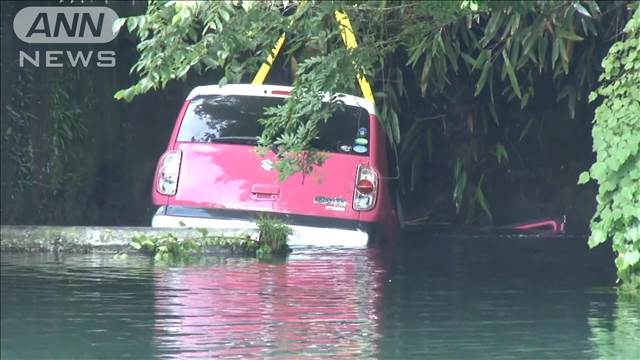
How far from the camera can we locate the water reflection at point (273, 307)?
6.73 meters

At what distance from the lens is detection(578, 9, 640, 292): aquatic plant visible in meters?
7.82

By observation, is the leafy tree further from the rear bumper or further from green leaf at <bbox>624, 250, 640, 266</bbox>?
green leaf at <bbox>624, 250, 640, 266</bbox>

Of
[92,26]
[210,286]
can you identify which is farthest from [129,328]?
[92,26]

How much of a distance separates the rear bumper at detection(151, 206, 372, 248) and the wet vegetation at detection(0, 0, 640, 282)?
864mm

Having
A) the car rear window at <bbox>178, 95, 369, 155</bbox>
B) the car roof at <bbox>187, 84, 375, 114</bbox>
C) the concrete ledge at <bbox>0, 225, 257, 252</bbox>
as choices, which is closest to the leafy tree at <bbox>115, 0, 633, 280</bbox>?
the car roof at <bbox>187, 84, 375, 114</bbox>

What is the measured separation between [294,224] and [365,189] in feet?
1.93

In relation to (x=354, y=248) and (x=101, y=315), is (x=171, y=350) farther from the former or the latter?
→ (x=354, y=248)

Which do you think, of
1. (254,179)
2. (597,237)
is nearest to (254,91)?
(254,179)

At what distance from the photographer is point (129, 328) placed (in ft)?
23.7

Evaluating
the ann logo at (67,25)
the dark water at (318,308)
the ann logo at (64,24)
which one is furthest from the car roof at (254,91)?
the ann logo at (67,25)

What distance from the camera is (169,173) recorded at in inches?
397

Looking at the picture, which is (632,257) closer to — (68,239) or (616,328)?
(616,328)

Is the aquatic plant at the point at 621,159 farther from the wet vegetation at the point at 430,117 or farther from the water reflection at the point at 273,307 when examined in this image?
the water reflection at the point at 273,307

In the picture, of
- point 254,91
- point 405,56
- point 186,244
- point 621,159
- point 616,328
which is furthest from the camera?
point 405,56
